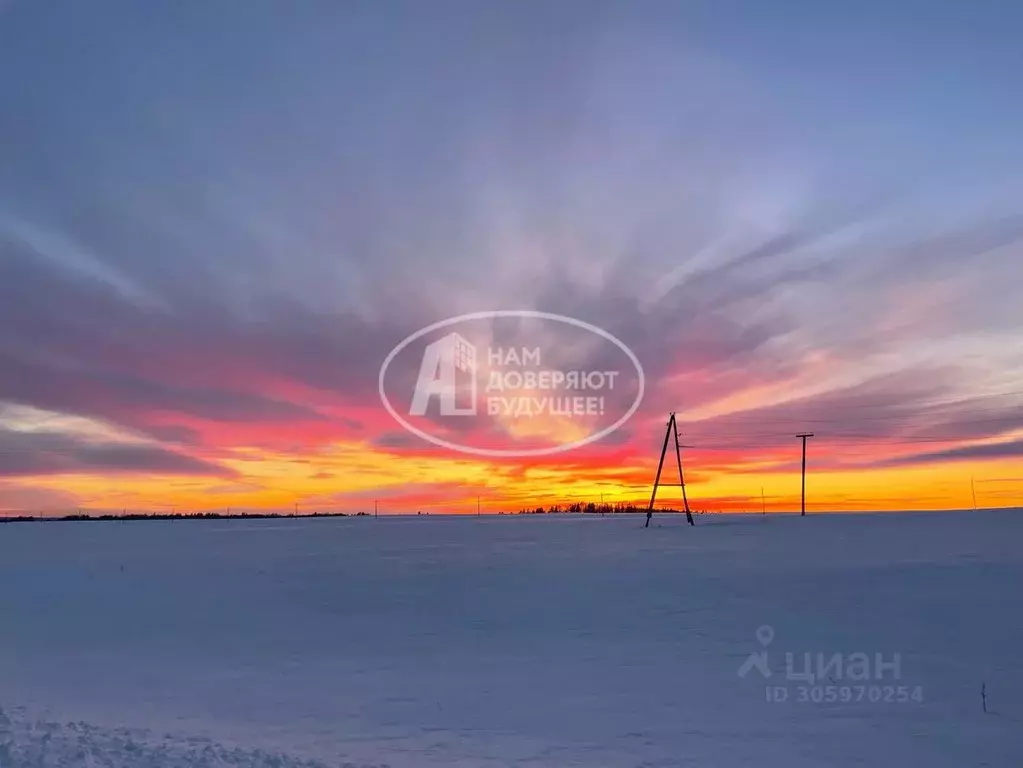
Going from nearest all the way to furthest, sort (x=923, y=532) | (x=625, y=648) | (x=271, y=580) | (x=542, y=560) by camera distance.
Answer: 1. (x=625, y=648)
2. (x=271, y=580)
3. (x=542, y=560)
4. (x=923, y=532)

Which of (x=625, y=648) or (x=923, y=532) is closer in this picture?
(x=625, y=648)

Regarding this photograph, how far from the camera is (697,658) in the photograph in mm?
16656

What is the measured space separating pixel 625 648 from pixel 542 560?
65.4 ft

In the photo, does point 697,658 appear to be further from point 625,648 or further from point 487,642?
point 487,642

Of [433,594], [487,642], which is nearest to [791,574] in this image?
[433,594]

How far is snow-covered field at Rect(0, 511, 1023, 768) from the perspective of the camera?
11.4 m

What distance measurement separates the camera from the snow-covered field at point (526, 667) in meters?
11.4

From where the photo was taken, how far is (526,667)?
16.5 meters

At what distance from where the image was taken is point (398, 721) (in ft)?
42.8

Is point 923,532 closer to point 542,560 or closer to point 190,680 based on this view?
point 542,560

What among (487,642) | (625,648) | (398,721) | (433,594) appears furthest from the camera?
(433,594)

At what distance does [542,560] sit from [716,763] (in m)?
26.9

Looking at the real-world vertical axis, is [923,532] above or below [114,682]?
above

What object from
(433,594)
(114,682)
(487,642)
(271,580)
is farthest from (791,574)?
(114,682)
